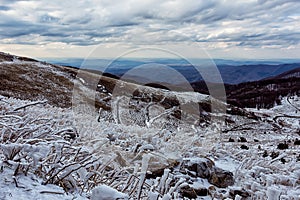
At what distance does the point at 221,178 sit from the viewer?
19.8 ft

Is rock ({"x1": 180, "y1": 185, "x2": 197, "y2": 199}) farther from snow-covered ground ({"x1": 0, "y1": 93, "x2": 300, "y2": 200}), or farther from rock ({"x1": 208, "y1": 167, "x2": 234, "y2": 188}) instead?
rock ({"x1": 208, "y1": 167, "x2": 234, "y2": 188})

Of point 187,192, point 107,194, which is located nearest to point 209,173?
point 187,192

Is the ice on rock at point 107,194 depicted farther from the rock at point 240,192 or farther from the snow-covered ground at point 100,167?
the rock at point 240,192

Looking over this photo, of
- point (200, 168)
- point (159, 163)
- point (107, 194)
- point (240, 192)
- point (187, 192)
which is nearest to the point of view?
point (107, 194)

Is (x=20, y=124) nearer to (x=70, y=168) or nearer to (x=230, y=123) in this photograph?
(x=70, y=168)

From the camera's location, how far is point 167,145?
6461 mm

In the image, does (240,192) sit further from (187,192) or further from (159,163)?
(159,163)

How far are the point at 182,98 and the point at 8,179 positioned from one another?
4731 cm

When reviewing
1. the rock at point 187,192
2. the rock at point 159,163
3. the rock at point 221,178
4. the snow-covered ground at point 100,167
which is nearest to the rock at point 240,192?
the snow-covered ground at point 100,167

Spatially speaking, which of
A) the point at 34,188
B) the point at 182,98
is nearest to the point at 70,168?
the point at 34,188

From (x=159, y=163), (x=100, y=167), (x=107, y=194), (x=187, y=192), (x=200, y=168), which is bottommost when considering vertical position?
(x=200, y=168)

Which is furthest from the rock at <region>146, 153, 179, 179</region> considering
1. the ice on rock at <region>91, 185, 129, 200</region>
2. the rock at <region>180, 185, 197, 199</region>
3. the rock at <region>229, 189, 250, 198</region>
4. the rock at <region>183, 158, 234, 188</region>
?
the ice on rock at <region>91, 185, 129, 200</region>

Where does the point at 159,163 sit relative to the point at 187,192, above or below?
above

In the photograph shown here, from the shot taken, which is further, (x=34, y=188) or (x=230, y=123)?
(x=230, y=123)
